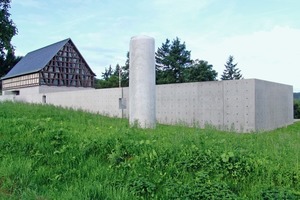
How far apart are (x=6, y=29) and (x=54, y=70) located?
18846 millimetres

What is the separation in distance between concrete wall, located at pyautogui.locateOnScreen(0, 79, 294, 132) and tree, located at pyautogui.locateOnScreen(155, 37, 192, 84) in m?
26.7

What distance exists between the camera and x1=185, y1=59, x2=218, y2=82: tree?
125 feet

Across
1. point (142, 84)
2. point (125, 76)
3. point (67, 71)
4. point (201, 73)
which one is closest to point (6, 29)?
point (142, 84)

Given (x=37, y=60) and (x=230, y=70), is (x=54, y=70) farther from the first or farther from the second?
(x=230, y=70)

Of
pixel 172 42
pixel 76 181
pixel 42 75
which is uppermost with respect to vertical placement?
pixel 172 42

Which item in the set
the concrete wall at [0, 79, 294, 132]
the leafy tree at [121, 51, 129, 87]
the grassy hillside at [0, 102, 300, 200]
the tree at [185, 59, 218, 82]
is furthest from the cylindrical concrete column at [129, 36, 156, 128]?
the leafy tree at [121, 51, 129, 87]

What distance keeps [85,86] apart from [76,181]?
41.5 m

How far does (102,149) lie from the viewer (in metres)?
4.75

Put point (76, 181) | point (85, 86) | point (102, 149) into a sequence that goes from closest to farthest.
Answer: point (76, 181) < point (102, 149) < point (85, 86)

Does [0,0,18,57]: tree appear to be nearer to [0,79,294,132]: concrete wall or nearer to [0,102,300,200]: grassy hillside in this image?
[0,79,294,132]: concrete wall

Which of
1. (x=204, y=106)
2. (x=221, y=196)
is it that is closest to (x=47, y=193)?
(x=221, y=196)

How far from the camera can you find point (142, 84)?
30.7 feet

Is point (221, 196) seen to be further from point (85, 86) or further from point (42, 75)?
point (85, 86)

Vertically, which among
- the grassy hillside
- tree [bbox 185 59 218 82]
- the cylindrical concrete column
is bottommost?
the grassy hillside
